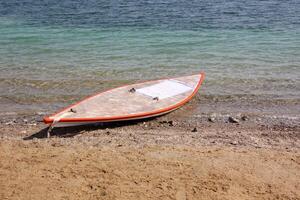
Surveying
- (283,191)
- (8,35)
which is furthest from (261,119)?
(8,35)

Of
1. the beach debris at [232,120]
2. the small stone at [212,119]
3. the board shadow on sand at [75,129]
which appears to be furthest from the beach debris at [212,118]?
the board shadow on sand at [75,129]

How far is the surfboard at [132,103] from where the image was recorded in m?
9.95

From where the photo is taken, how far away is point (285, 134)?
9742mm

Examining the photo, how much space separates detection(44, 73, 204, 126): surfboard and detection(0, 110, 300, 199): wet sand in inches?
12.1

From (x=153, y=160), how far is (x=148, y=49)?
1099cm

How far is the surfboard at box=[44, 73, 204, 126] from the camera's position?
995cm

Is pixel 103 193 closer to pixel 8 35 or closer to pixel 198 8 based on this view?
pixel 8 35

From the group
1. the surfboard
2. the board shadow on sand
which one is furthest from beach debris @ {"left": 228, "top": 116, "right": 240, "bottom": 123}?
the board shadow on sand

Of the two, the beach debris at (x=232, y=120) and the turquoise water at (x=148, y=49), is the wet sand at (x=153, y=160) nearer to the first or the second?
the beach debris at (x=232, y=120)

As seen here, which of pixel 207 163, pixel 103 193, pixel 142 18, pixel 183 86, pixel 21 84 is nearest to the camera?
pixel 103 193

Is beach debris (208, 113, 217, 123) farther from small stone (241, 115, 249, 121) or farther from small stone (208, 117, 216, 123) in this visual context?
small stone (241, 115, 249, 121)

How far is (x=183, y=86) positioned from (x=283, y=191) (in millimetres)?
6211

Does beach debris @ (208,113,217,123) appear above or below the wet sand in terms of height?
below

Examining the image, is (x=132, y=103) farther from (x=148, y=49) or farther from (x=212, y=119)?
(x=148, y=49)
